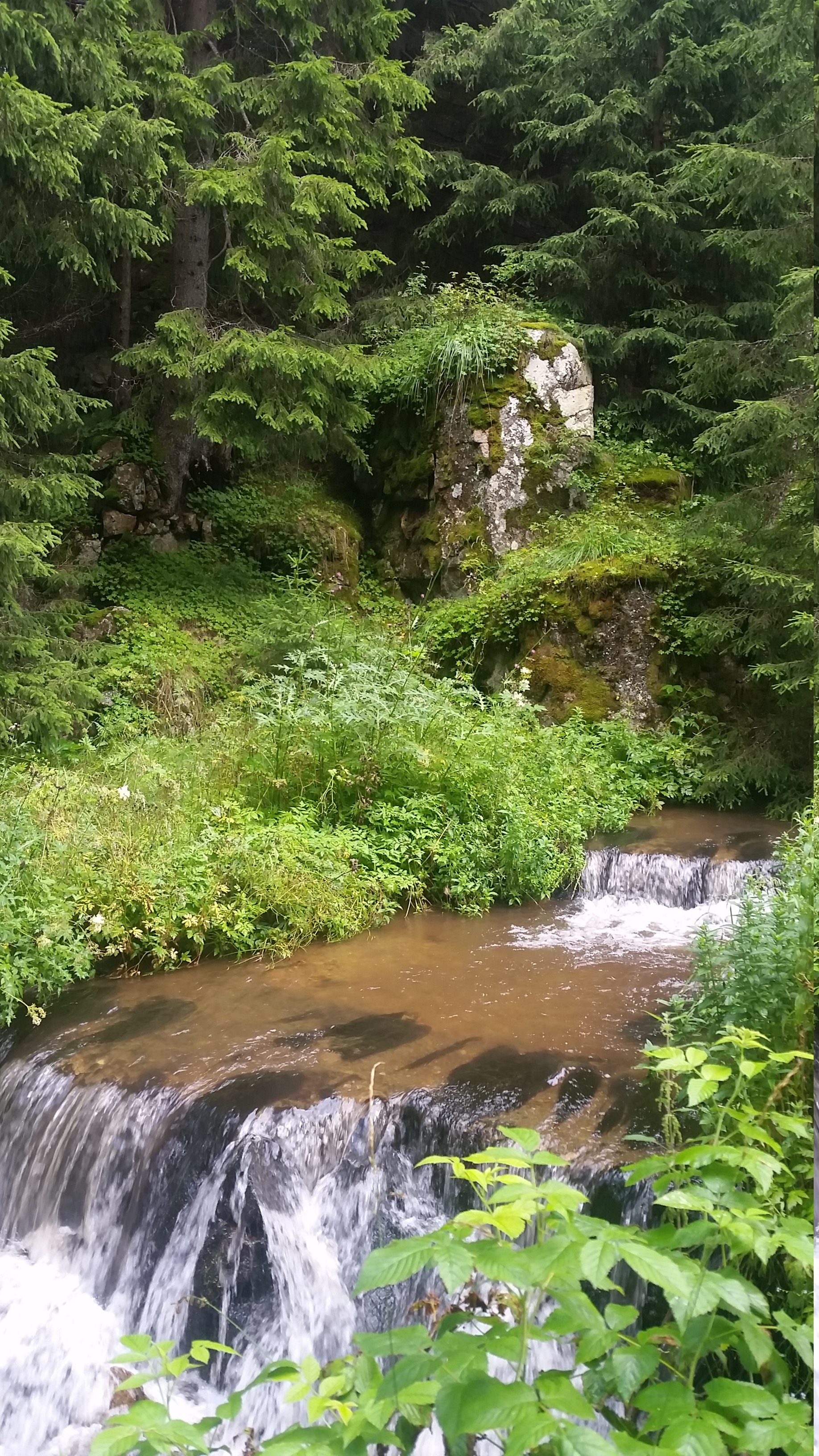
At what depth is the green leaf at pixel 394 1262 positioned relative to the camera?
4.67 ft

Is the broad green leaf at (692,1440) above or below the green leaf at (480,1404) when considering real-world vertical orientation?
below

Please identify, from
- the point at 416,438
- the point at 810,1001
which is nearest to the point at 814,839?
the point at 810,1001

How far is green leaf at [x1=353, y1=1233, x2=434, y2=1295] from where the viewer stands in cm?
142

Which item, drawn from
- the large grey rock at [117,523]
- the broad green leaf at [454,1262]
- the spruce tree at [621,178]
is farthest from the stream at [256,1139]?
the spruce tree at [621,178]

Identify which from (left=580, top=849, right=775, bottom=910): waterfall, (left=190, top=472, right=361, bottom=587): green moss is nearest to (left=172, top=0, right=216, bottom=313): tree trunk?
(left=190, top=472, right=361, bottom=587): green moss

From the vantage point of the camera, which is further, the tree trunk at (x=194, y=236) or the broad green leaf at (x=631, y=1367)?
the tree trunk at (x=194, y=236)

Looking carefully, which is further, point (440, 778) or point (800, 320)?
point (440, 778)

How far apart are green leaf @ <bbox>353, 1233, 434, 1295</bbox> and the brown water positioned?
1.90 metres

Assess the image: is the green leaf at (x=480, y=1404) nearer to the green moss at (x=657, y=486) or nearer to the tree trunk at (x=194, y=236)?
the tree trunk at (x=194, y=236)

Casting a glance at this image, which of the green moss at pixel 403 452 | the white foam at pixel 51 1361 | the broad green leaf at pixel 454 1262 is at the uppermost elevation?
the green moss at pixel 403 452

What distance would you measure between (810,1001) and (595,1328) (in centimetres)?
153

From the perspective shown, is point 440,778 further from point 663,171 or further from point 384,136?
point 663,171

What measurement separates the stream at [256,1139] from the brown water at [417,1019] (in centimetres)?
1

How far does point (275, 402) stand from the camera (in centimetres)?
927
